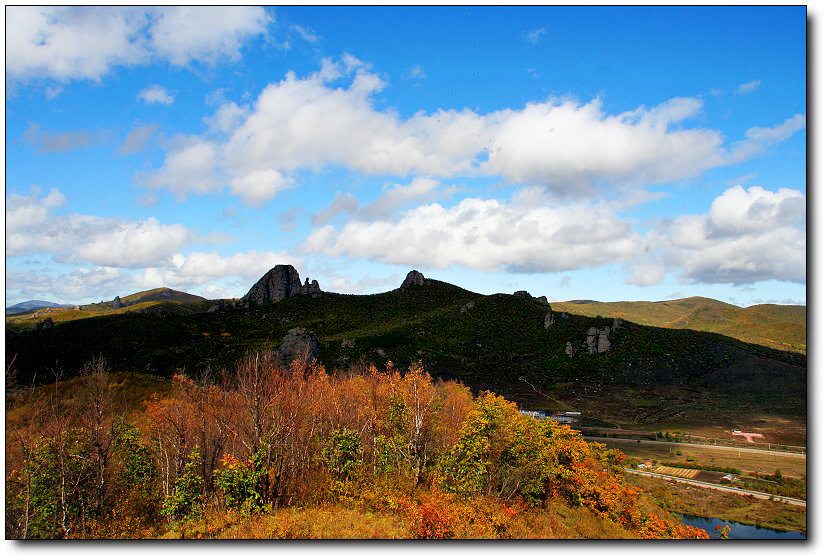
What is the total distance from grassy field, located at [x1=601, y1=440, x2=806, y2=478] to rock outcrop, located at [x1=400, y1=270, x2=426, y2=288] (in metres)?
107

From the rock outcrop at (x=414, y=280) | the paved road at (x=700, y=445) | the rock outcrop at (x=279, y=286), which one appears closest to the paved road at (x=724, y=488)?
the paved road at (x=700, y=445)

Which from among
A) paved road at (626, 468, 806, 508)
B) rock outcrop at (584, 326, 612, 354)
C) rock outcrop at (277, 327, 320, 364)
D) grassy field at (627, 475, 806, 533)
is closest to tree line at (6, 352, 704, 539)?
grassy field at (627, 475, 806, 533)

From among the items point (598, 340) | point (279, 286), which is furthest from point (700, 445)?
point (279, 286)

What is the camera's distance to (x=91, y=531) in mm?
17906

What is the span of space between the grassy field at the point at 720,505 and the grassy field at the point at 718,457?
10459mm

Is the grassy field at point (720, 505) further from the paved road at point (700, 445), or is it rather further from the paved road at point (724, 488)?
the paved road at point (700, 445)

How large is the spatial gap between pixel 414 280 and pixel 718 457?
119 meters

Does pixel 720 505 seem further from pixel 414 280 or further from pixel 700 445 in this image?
pixel 414 280

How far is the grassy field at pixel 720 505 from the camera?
46.7 meters

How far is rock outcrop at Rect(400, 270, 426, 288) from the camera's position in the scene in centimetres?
17412

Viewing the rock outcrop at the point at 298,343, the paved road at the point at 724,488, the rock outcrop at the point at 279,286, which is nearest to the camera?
the paved road at the point at 724,488

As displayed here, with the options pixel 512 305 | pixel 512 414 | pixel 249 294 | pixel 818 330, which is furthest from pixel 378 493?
pixel 249 294

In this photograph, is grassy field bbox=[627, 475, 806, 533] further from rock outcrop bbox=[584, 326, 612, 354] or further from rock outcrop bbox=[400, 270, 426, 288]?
rock outcrop bbox=[400, 270, 426, 288]

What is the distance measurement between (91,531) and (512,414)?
780 inches
